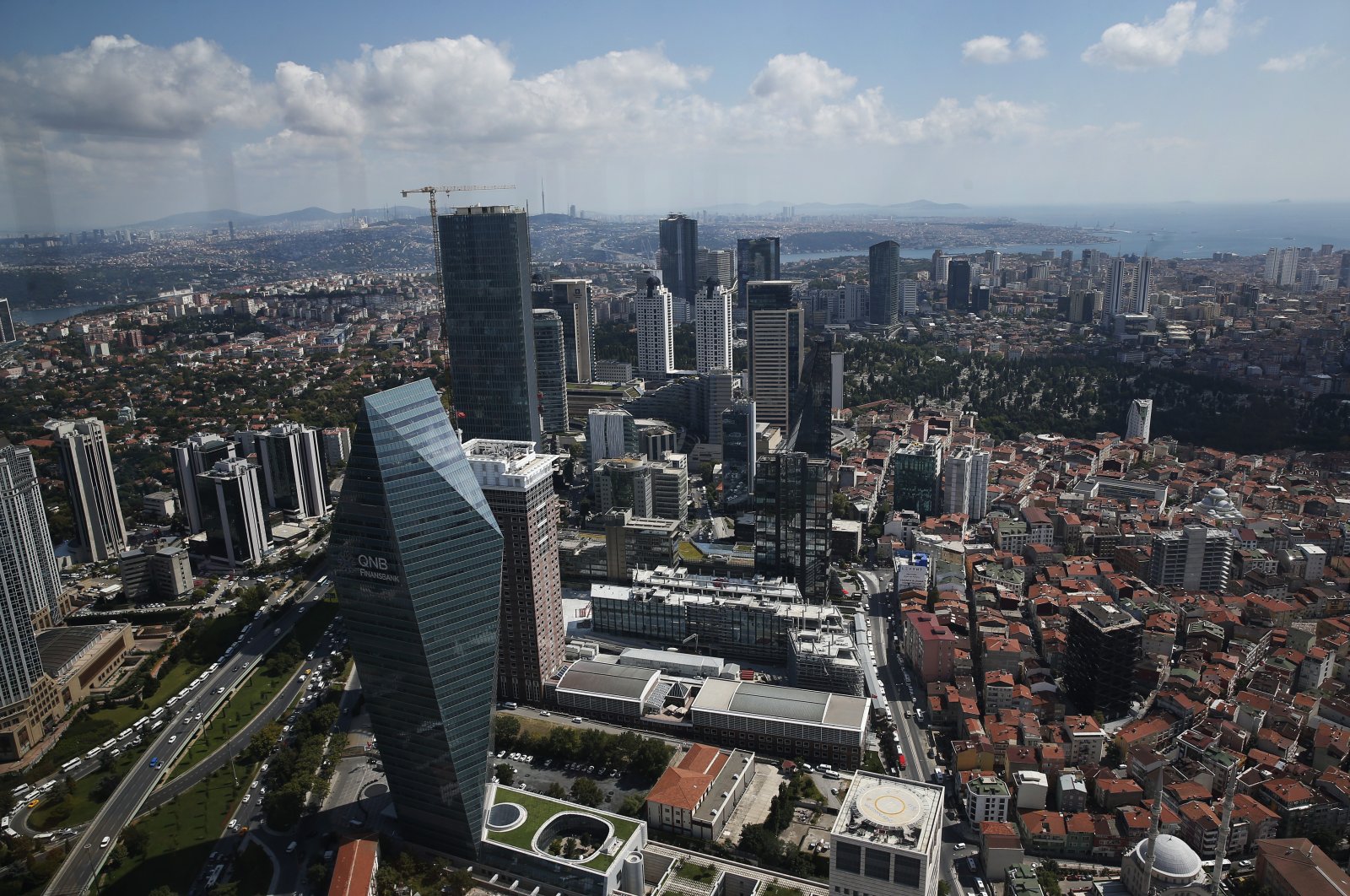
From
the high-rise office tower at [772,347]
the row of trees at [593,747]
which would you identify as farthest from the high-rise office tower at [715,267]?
the row of trees at [593,747]

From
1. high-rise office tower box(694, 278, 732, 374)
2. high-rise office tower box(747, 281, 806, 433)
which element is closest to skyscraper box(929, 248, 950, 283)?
high-rise office tower box(694, 278, 732, 374)

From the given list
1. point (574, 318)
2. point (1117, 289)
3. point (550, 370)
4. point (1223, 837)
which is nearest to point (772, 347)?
point (550, 370)

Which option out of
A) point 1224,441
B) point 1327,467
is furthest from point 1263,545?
point 1224,441

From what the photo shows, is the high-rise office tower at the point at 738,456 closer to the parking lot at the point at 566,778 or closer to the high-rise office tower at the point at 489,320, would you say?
the high-rise office tower at the point at 489,320

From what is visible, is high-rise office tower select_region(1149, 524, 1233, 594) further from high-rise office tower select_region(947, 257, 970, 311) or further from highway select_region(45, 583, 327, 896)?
high-rise office tower select_region(947, 257, 970, 311)

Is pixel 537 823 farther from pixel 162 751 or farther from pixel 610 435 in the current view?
pixel 610 435
